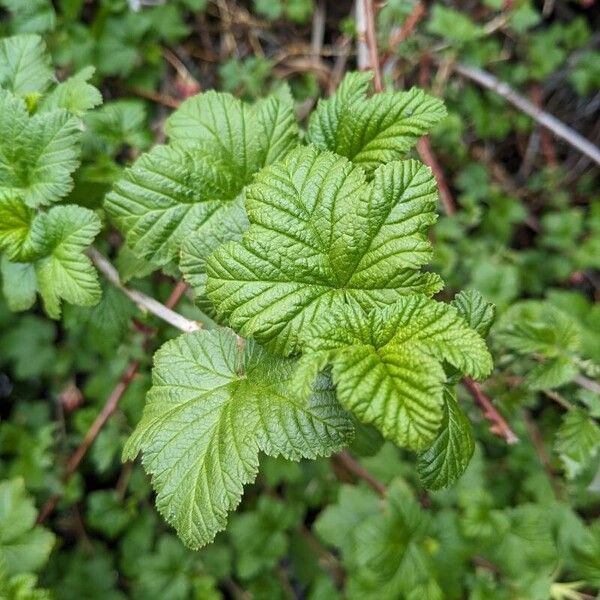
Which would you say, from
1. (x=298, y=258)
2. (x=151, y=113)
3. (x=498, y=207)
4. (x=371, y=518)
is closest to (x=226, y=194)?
(x=298, y=258)

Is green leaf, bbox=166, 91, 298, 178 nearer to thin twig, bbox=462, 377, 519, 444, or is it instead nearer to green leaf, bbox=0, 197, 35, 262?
green leaf, bbox=0, 197, 35, 262

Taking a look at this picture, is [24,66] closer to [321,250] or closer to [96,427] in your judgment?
[321,250]

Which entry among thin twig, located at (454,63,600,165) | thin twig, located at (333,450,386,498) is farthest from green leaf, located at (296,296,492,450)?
thin twig, located at (454,63,600,165)

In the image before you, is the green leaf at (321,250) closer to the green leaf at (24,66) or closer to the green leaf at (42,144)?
the green leaf at (42,144)

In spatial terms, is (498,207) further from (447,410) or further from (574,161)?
(447,410)

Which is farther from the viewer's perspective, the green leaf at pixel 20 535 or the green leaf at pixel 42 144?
the green leaf at pixel 20 535

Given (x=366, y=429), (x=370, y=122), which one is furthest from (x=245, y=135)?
(x=366, y=429)

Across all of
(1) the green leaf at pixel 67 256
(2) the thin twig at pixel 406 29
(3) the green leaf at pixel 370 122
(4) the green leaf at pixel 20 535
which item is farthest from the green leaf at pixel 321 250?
(2) the thin twig at pixel 406 29
